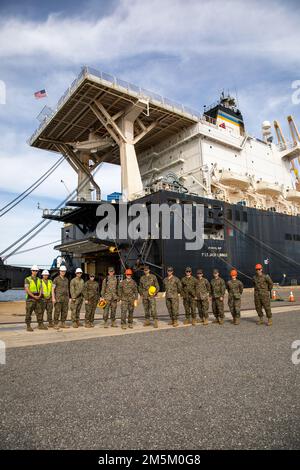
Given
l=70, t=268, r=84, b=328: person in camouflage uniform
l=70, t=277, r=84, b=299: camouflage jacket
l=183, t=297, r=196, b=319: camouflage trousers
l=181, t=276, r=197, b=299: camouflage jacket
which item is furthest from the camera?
l=181, t=276, r=197, b=299: camouflage jacket

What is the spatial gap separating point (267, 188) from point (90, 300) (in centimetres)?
2156

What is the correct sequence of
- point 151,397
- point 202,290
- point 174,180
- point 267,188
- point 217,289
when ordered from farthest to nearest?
1. point 267,188
2. point 174,180
3. point 202,290
4. point 217,289
5. point 151,397

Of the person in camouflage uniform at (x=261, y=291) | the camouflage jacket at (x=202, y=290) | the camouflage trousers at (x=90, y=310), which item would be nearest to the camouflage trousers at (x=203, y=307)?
the camouflage jacket at (x=202, y=290)

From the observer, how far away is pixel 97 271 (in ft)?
80.0

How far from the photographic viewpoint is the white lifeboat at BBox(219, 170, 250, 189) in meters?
23.4

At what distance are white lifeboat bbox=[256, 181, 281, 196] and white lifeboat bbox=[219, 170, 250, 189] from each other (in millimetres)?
1624

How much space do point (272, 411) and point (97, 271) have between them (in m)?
22.2

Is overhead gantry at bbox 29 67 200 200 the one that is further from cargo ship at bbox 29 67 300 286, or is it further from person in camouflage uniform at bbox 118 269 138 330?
person in camouflage uniform at bbox 118 269 138 330

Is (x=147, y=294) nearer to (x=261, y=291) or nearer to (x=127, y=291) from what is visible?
(x=127, y=291)

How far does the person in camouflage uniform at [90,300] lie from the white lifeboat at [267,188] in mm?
20900

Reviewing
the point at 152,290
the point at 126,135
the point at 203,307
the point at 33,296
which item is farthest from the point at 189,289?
the point at 126,135

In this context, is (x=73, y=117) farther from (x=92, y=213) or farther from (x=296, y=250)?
(x=296, y=250)

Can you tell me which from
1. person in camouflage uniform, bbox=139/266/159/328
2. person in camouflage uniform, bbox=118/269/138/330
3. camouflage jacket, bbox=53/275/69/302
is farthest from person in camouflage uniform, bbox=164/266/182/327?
camouflage jacket, bbox=53/275/69/302

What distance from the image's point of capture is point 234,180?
2378cm
